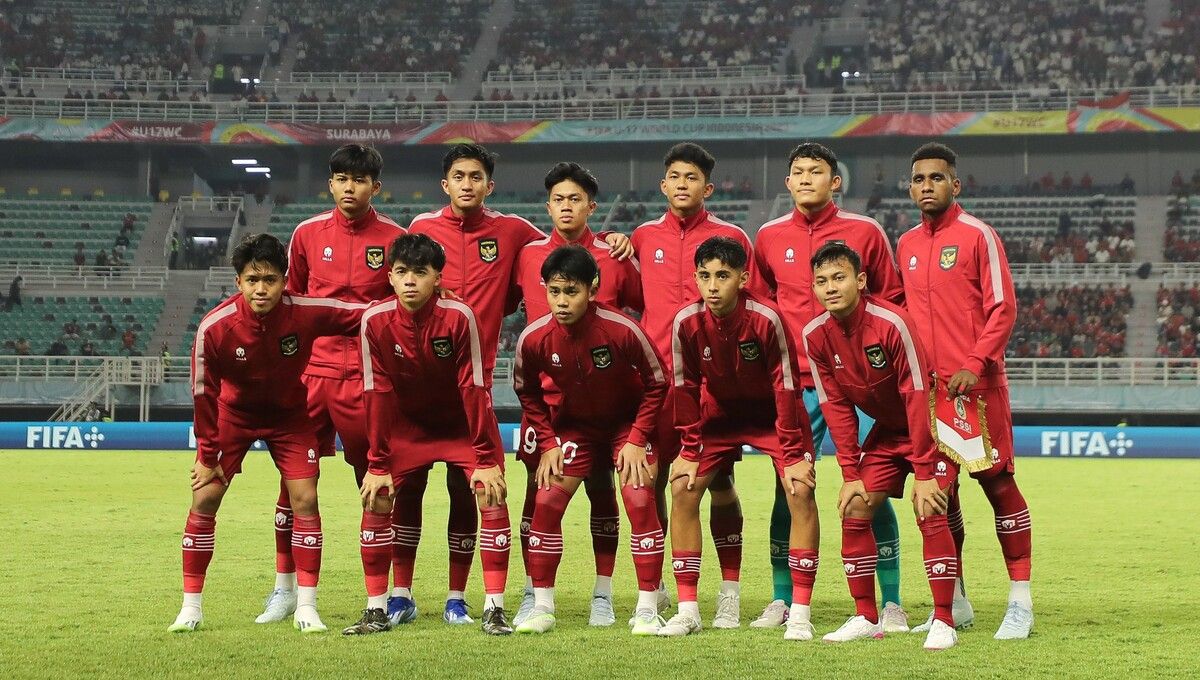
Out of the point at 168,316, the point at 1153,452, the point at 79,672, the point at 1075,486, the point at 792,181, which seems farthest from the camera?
the point at 168,316

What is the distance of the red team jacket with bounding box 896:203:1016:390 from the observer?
6469 millimetres

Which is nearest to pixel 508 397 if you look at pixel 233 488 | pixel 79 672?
pixel 233 488

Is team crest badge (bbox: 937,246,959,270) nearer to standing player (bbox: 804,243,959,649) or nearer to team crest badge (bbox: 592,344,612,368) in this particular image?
standing player (bbox: 804,243,959,649)

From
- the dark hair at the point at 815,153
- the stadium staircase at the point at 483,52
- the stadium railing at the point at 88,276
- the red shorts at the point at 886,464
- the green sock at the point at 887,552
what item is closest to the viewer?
the red shorts at the point at 886,464

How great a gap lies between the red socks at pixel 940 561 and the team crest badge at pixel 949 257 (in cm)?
139

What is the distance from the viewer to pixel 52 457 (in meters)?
19.8

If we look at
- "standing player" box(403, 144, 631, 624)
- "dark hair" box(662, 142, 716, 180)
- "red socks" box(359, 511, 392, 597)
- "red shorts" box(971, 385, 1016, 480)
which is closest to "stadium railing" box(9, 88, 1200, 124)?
"standing player" box(403, 144, 631, 624)

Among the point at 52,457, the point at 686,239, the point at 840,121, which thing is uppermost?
the point at 840,121

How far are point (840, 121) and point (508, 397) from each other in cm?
1427

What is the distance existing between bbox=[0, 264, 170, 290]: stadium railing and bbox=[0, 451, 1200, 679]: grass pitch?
2064cm

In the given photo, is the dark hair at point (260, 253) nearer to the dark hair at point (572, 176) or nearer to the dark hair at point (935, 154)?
the dark hair at point (572, 176)

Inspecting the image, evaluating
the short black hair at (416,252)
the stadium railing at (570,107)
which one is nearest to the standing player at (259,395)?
the short black hair at (416,252)

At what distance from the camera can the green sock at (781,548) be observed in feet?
22.5

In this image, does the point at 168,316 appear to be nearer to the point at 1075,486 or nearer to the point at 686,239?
the point at 1075,486
